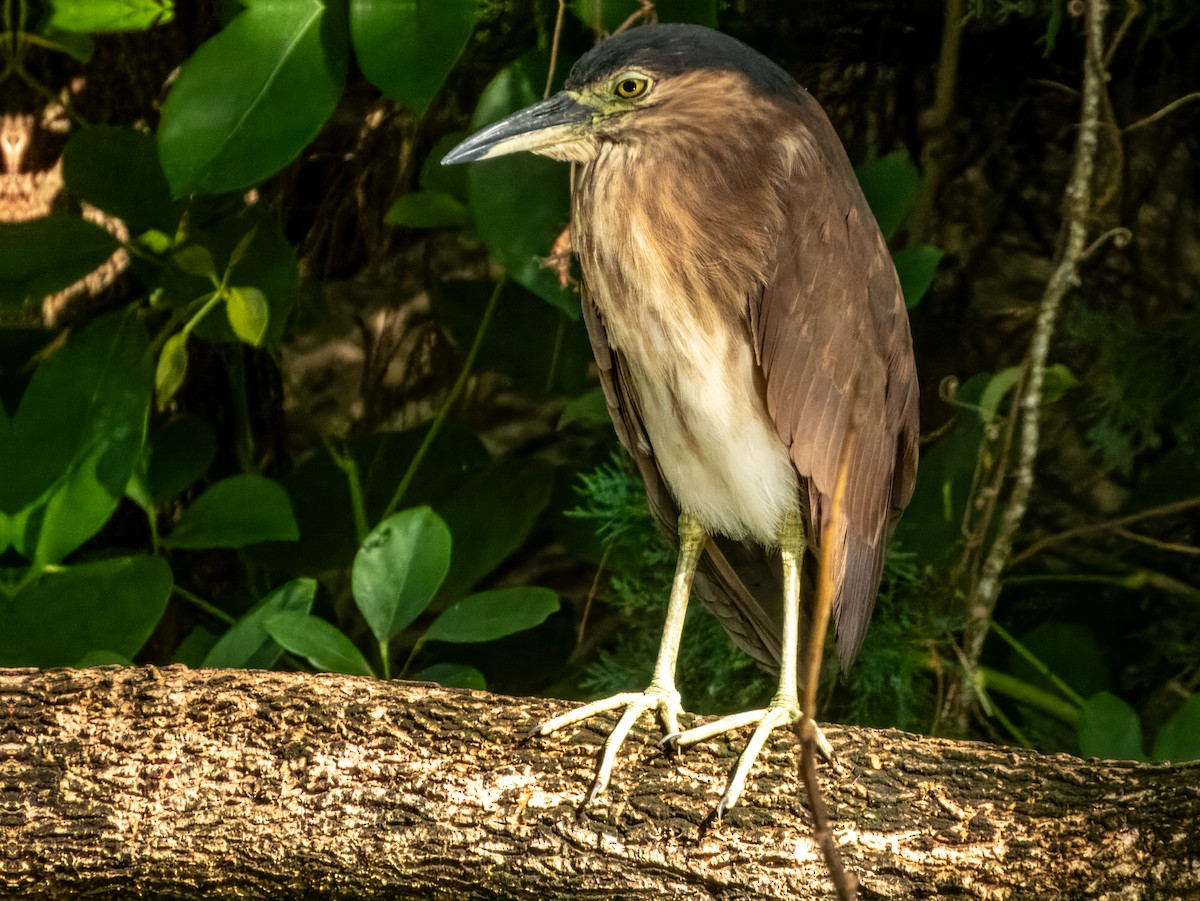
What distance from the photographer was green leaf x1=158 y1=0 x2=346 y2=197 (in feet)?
4.99

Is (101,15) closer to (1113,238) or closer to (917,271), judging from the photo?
(917,271)

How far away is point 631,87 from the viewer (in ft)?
4.14

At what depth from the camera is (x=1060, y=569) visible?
2.21 meters

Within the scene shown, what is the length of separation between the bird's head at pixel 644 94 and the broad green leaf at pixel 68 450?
80 centimetres

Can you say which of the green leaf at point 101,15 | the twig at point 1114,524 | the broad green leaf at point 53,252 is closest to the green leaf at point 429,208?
the broad green leaf at point 53,252

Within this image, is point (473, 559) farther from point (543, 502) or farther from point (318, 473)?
point (318, 473)

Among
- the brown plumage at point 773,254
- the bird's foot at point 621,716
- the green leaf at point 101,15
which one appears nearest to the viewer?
the bird's foot at point 621,716

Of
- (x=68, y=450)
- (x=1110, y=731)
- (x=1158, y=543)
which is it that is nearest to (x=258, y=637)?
(x=68, y=450)

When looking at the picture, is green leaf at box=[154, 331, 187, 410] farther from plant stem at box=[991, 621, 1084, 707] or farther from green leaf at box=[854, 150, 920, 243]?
plant stem at box=[991, 621, 1084, 707]

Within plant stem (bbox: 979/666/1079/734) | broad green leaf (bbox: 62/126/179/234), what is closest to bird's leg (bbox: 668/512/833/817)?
plant stem (bbox: 979/666/1079/734)

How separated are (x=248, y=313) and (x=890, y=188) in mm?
963

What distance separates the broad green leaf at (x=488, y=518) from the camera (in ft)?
6.51

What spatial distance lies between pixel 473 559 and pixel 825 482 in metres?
0.83

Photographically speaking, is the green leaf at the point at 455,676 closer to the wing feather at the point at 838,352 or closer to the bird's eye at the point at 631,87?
the wing feather at the point at 838,352
